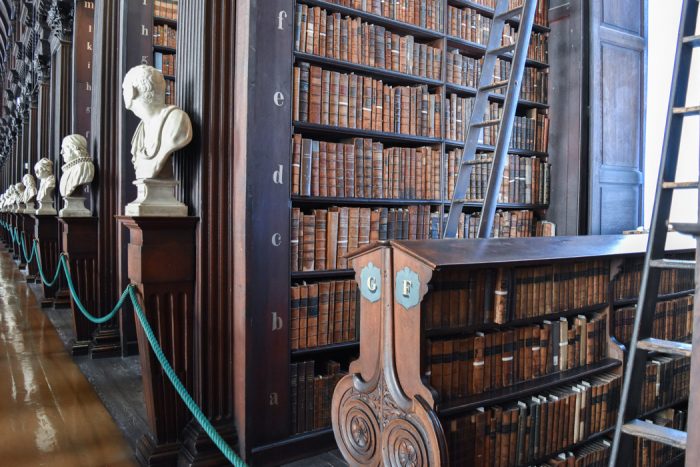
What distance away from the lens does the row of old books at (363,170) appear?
264 cm

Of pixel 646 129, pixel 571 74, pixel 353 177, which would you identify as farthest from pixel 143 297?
pixel 646 129

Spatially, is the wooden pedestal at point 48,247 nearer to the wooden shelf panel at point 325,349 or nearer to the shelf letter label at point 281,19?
the wooden shelf panel at point 325,349

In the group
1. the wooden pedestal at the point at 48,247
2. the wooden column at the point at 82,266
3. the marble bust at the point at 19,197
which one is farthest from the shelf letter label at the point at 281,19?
the marble bust at the point at 19,197

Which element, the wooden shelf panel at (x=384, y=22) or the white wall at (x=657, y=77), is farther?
the white wall at (x=657, y=77)

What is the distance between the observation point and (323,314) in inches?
103

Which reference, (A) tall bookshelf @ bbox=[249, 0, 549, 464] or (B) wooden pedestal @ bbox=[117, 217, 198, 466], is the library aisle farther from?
(A) tall bookshelf @ bbox=[249, 0, 549, 464]

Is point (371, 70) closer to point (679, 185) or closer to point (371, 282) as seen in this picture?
point (371, 282)

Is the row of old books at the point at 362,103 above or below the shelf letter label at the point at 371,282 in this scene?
above

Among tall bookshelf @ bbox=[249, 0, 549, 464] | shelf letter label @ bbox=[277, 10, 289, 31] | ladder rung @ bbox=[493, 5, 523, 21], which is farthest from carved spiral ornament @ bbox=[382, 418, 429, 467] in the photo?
ladder rung @ bbox=[493, 5, 523, 21]

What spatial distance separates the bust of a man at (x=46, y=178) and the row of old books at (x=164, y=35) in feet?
6.68

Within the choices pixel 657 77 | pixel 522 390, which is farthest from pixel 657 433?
pixel 657 77

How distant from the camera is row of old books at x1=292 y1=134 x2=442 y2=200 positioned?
104 inches

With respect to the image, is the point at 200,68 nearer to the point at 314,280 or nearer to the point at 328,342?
the point at 314,280

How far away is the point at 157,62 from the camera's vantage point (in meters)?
4.01
